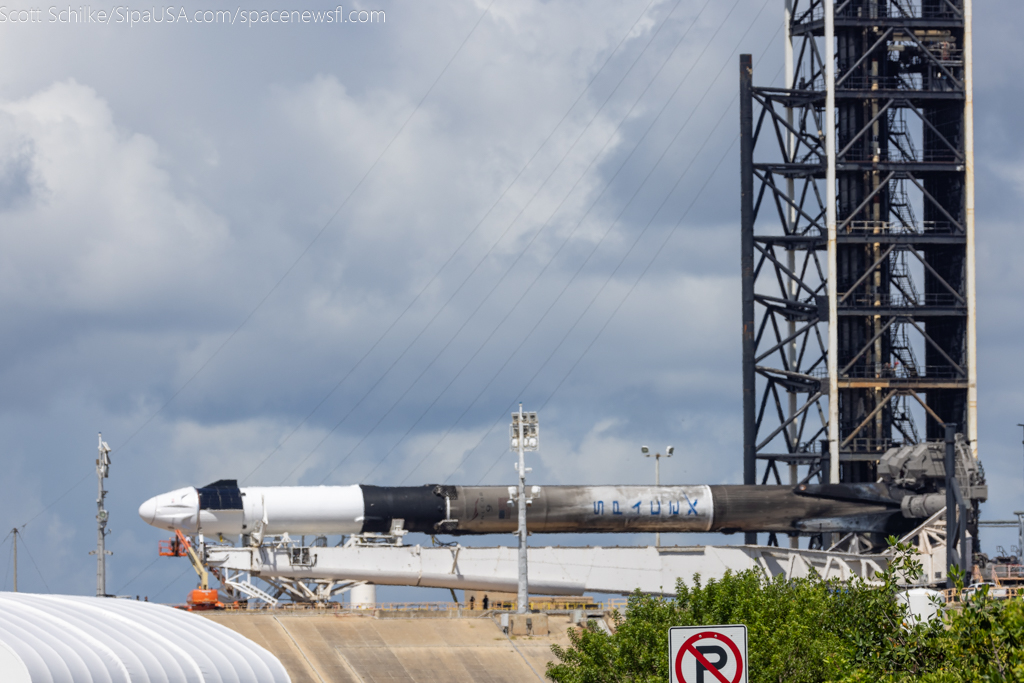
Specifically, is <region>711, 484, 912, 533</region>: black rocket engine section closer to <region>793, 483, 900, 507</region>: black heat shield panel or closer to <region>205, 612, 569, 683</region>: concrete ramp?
<region>793, 483, 900, 507</region>: black heat shield panel

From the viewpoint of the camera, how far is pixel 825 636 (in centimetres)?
5172

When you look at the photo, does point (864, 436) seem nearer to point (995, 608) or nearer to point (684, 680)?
point (995, 608)

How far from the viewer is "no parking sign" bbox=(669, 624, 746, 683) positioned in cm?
1828

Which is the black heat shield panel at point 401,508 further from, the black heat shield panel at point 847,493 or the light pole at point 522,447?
the black heat shield panel at point 847,493

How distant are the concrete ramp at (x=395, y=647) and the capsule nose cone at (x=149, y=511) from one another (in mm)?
6167

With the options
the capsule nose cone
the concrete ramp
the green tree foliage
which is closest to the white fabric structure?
the concrete ramp

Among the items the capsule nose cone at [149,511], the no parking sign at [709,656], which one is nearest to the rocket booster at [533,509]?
the capsule nose cone at [149,511]

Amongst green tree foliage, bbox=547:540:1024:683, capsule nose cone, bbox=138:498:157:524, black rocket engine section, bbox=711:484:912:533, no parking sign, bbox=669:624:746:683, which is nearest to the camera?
no parking sign, bbox=669:624:746:683

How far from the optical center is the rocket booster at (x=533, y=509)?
74312 millimetres

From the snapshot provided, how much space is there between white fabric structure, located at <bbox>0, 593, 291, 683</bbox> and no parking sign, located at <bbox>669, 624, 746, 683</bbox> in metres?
34.8

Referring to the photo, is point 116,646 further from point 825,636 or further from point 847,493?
point 847,493

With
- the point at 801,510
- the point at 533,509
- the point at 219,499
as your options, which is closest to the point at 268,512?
the point at 219,499

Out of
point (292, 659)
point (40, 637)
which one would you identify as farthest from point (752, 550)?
point (40, 637)

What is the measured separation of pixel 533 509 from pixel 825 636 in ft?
90.5
